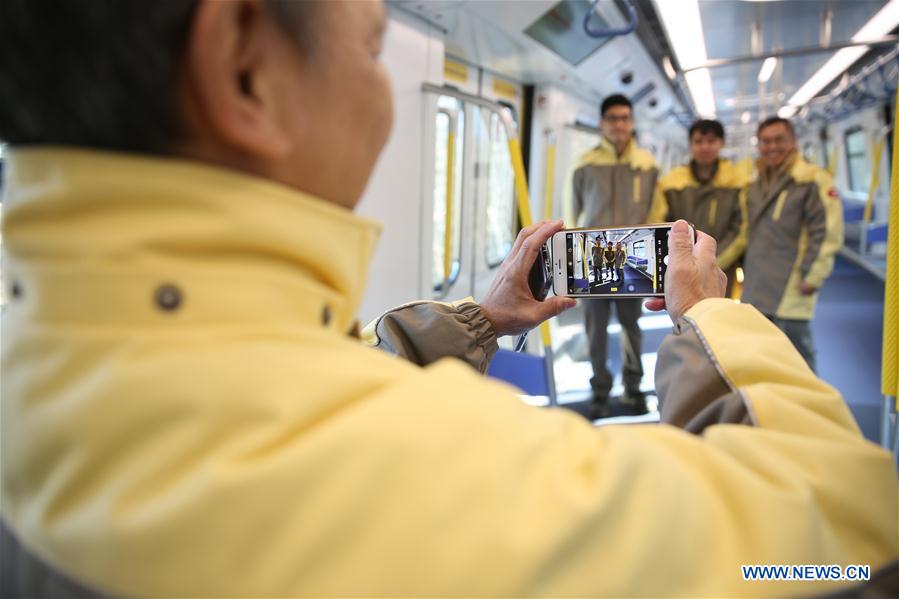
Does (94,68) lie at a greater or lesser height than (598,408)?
greater

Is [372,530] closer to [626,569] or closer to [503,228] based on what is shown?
[626,569]

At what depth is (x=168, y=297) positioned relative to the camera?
0.42 meters

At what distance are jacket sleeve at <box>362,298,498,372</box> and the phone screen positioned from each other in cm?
38

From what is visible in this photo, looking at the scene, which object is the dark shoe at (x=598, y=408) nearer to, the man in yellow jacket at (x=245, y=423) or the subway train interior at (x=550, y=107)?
the subway train interior at (x=550, y=107)

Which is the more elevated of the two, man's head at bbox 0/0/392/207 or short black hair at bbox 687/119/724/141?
short black hair at bbox 687/119/724/141

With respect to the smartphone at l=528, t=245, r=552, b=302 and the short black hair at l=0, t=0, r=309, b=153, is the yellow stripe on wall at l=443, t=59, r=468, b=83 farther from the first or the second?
the short black hair at l=0, t=0, r=309, b=153

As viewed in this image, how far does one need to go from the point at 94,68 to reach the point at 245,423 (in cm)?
30

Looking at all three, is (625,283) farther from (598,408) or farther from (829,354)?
(829,354)

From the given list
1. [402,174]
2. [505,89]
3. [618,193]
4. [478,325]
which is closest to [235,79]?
[478,325]

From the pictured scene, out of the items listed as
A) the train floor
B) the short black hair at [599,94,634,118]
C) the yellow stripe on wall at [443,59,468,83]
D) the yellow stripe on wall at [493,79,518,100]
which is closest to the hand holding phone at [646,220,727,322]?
the train floor

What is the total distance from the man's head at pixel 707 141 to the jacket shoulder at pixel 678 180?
0.10 meters

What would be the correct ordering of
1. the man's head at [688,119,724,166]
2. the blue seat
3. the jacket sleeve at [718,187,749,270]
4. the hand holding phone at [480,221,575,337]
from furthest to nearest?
the blue seat, the man's head at [688,119,724,166], the jacket sleeve at [718,187,749,270], the hand holding phone at [480,221,575,337]

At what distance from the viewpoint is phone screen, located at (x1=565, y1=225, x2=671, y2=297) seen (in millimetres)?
1295

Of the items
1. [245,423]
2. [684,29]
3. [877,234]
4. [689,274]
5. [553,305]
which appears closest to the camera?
[245,423]
